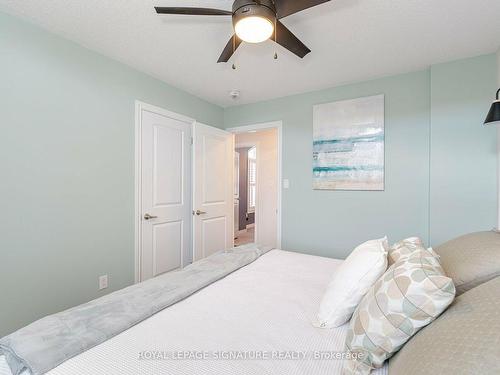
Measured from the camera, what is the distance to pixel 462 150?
7.49 ft

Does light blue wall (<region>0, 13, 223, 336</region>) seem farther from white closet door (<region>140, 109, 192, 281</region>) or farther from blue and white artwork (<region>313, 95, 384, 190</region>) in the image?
blue and white artwork (<region>313, 95, 384, 190</region>)

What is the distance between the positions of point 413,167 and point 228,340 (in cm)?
255

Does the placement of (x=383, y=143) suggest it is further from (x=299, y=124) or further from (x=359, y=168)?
(x=299, y=124)

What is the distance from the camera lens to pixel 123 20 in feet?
5.83

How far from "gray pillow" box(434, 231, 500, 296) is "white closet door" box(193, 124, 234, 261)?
255 cm

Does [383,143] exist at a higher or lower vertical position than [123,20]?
lower

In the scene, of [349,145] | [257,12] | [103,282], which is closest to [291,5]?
[257,12]

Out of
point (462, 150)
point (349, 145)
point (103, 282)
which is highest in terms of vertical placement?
point (349, 145)

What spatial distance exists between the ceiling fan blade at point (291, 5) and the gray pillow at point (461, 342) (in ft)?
4.50

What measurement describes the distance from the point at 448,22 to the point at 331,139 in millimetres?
A: 1419

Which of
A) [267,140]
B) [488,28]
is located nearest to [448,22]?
[488,28]

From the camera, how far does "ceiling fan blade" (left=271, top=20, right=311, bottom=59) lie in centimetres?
145

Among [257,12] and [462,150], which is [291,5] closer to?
[257,12]

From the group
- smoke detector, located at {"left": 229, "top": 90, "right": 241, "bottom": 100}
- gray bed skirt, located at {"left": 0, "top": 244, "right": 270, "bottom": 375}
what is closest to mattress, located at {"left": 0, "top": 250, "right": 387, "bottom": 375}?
gray bed skirt, located at {"left": 0, "top": 244, "right": 270, "bottom": 375}
